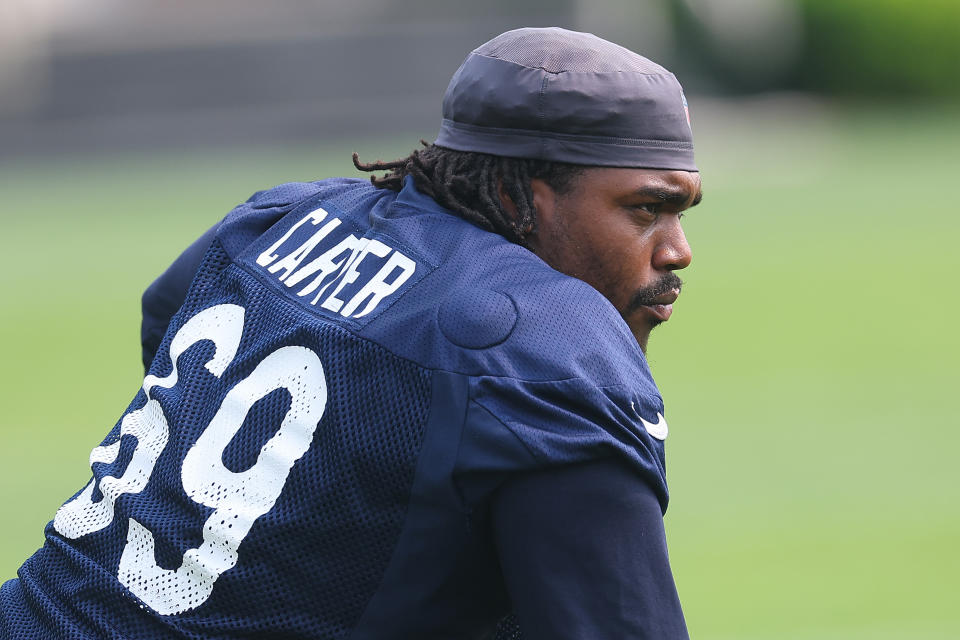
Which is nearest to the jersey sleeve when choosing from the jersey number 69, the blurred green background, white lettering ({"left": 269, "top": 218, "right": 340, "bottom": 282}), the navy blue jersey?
the navy blue jersey

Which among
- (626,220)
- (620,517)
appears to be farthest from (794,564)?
(620,517)

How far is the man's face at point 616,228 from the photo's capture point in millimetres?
2602

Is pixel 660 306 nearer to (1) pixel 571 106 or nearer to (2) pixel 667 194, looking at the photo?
(2) pixel 667 194

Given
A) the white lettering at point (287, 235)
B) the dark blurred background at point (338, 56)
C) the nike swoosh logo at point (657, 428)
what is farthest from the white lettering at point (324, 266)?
the dark blurred background at point (338, 56)

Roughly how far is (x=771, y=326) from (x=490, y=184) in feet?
27.3

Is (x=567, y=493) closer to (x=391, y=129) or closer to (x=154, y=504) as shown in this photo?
(x=154, y=504)

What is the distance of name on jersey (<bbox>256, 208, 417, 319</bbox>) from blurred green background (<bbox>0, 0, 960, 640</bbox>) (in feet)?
11.4

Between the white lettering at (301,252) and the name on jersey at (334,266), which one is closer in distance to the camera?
the name on jersey at (334,266)

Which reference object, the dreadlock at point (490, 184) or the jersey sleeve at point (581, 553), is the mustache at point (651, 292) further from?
the jersey sleeve at point (581, 553)

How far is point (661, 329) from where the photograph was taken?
10500mm

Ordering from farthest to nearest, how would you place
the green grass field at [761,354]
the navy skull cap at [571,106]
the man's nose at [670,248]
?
1. the green grass field at [761,354]
2. the man's nose at [670,248]
3. the navy skull cap at [571,106]

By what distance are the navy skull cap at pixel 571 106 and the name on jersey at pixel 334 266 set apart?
31 centimetres

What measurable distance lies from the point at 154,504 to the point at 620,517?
857mm

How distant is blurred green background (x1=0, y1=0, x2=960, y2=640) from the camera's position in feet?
20.9
